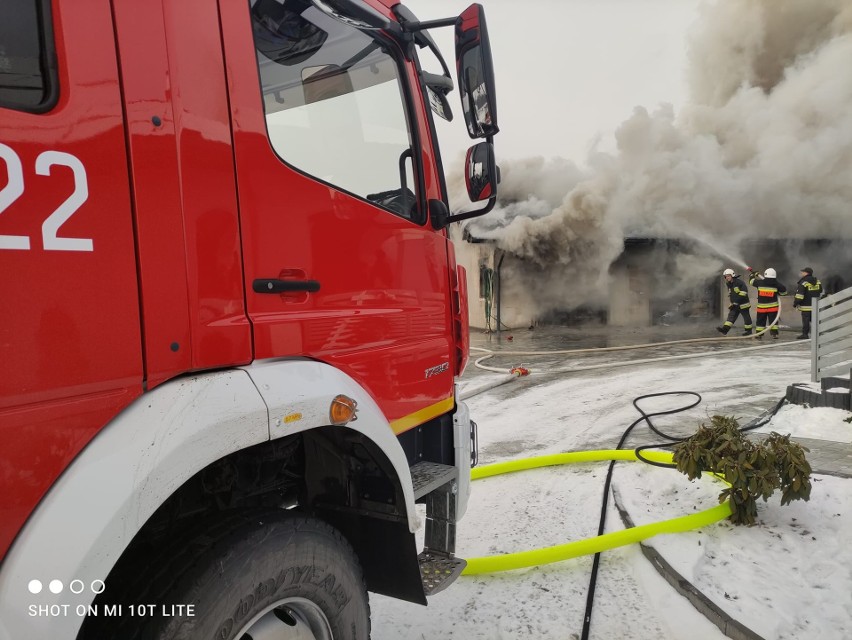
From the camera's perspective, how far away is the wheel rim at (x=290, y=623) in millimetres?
1340

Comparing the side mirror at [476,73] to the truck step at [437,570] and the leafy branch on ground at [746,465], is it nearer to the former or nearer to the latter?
the truck step at [437,570]

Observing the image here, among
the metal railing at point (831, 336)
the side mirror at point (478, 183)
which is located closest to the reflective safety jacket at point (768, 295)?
the metal railing at point (831, 336)

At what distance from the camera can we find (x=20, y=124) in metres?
0.98

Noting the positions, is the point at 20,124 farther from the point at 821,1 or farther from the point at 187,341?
the point at 821,1

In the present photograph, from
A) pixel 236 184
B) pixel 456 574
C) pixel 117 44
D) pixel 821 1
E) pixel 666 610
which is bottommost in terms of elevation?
pixel 666 610

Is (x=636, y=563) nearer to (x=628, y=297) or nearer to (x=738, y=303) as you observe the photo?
(x=738, y=303)

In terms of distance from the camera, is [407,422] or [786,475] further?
[786,475]

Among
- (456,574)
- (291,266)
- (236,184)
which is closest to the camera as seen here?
(236,184)

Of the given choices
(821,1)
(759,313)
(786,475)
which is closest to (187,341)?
(786,475)

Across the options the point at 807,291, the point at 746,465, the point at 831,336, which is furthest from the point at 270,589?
the point at 807,291

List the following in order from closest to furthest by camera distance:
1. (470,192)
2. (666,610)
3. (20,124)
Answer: (20,124) → (470,192) → (666,610)

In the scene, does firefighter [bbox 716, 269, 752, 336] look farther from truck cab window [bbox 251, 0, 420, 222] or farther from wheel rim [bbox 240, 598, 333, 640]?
wheel rim [bbox 240, 598, 333, 640]

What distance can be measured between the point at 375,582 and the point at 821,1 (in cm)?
→ 2272

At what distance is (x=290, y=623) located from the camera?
4.74 ft
